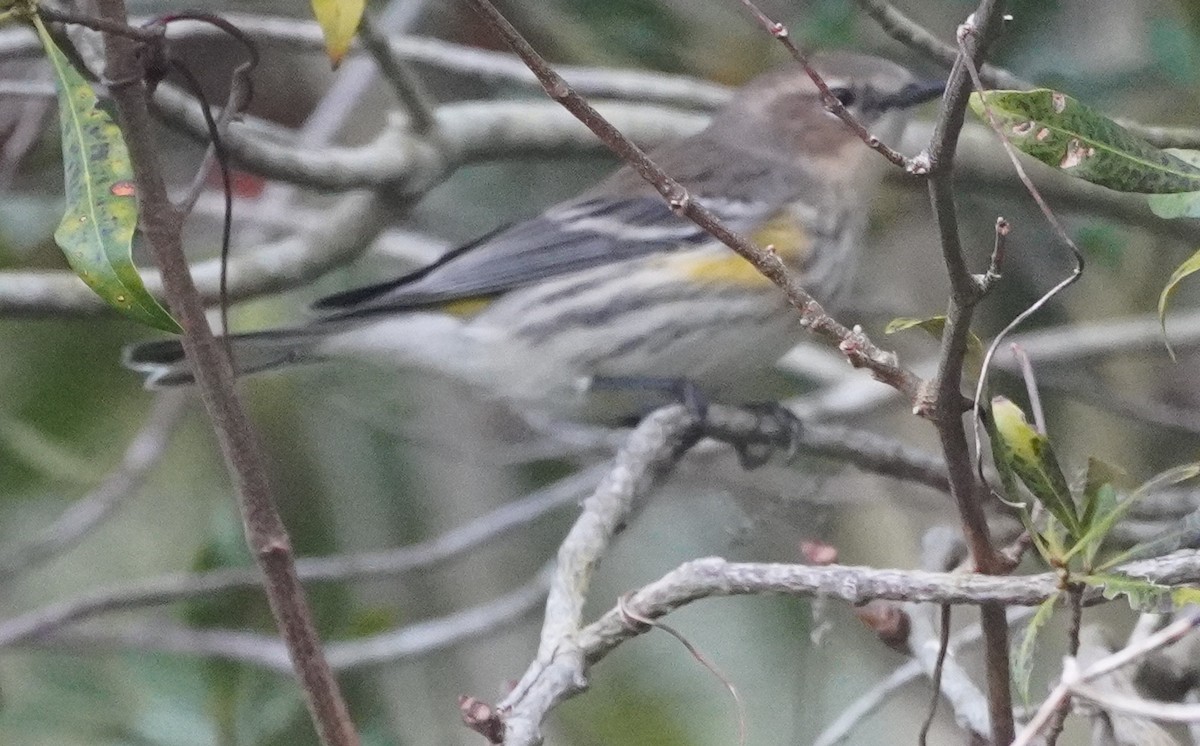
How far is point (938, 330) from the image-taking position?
45.5 inches

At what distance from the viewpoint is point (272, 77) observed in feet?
11.8

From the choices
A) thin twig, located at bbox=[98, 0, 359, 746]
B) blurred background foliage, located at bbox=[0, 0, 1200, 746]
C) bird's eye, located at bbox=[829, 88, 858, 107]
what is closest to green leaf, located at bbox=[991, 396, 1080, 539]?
thin twig, located at bbox=[98, 0, 359, 746]

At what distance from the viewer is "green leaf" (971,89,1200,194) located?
1.00 meters

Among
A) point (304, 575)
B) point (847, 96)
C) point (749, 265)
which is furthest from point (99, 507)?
point (847, 96)

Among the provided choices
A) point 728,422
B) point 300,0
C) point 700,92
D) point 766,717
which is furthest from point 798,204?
point 300,0

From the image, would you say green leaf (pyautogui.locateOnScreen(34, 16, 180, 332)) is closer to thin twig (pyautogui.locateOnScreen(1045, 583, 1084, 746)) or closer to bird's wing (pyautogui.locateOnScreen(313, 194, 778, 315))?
thin twig (pyautogui.locateOnScreen(1045, 583, 1084, 746))

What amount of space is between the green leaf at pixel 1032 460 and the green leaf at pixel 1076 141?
179mm

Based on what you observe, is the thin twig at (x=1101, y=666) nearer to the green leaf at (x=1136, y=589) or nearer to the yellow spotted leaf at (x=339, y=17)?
the green leaf at (x=1136, y=589)

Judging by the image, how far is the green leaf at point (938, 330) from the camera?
1.07 metres

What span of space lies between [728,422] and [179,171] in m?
1.78

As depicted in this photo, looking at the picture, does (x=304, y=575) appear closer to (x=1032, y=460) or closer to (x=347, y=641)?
(x=347, y=641)

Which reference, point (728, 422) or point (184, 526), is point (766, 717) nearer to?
point (728, 422)

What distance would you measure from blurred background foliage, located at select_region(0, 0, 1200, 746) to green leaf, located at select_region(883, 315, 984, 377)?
122 centimetres

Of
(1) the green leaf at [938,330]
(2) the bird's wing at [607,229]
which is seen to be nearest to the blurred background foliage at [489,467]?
(2) the bird's wing at [607,229]
